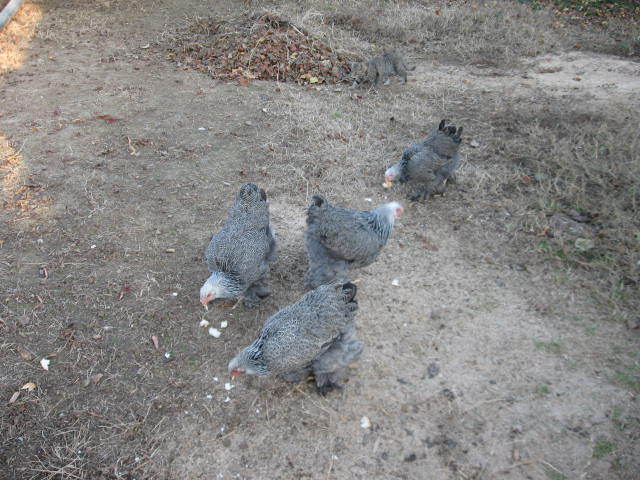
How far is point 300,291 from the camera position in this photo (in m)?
4.16

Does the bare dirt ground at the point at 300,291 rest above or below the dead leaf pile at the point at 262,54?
below

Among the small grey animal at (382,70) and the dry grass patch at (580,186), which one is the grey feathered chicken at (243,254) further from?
the small grey animal at (382,70)

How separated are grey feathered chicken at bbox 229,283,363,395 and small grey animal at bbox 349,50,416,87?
5.35 metres

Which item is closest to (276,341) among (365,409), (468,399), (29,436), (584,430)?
(365,409)

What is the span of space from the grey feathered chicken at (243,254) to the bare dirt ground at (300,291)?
0.98 ft

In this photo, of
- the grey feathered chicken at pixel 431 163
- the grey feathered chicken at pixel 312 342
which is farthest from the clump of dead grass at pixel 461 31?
the grey feathered chicken at pixel 312 342

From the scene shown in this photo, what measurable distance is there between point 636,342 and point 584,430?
1.04 metres

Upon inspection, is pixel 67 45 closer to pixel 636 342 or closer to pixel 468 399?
pixel 468 399

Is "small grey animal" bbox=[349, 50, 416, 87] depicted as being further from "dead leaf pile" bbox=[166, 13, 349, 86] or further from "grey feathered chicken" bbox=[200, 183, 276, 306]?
"grey feathered chicken" bbox=[200, 183, 276, 306]

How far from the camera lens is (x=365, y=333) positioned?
3.77 meters

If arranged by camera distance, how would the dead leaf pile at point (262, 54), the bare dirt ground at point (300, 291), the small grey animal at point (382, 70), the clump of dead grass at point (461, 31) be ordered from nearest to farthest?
the bare dirt ground at point (300, 291) < the small grey animal at point (382, 70) < the dead leaf pile at point (262, 54) < the clump of dead grass at point (461, 31)

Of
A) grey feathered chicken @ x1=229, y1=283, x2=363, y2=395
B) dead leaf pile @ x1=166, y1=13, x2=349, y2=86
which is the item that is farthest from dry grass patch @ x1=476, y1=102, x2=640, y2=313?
dead leaf pile @ x1=166, y1=13, x2=349, y2=86

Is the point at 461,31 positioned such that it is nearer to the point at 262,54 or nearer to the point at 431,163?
the point at 262,54

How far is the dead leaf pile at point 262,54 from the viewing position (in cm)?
788
